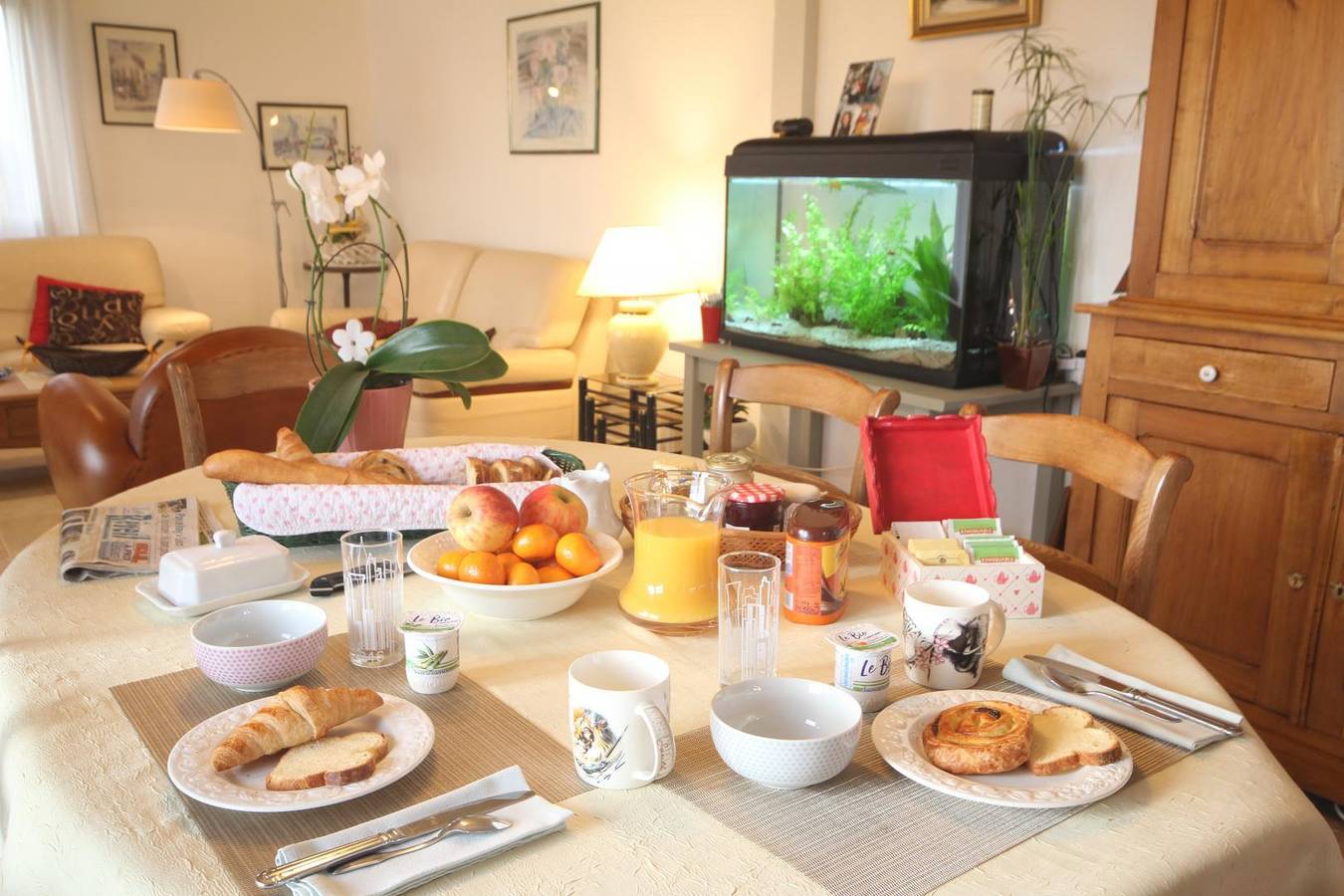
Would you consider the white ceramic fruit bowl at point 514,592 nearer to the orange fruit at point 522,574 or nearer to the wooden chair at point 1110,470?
the orange fruit at point 522,574

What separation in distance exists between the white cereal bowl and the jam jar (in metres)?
0.43

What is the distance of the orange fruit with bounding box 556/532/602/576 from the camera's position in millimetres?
1203

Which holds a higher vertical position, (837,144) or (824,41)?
(824,41)

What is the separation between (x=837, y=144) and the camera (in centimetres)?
304

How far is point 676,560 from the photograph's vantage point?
46.2 inches

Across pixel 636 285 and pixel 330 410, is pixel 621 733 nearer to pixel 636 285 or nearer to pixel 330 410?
pixel 330 410

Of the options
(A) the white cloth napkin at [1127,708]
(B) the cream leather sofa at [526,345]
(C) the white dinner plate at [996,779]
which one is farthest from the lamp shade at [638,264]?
(C) the white dinner plate at [996,779]

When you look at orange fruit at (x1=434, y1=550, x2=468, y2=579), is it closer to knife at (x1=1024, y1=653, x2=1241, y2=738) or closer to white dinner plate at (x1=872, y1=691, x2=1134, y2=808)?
white dinner plate at (x1=872, y1=691, x2=1134, y2=808)

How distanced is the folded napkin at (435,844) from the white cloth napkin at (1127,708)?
49 cm

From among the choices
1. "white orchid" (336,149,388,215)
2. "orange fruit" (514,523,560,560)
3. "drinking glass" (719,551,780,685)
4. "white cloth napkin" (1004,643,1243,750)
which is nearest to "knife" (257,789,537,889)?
"drinking glass" (719,551,780,685)

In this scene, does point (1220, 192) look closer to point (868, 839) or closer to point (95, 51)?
point (868, 839)

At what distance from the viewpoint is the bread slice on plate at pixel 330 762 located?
2.80ft

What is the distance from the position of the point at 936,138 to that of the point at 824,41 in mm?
925

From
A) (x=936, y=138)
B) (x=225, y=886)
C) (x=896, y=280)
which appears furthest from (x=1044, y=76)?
(x=225, y=886)
